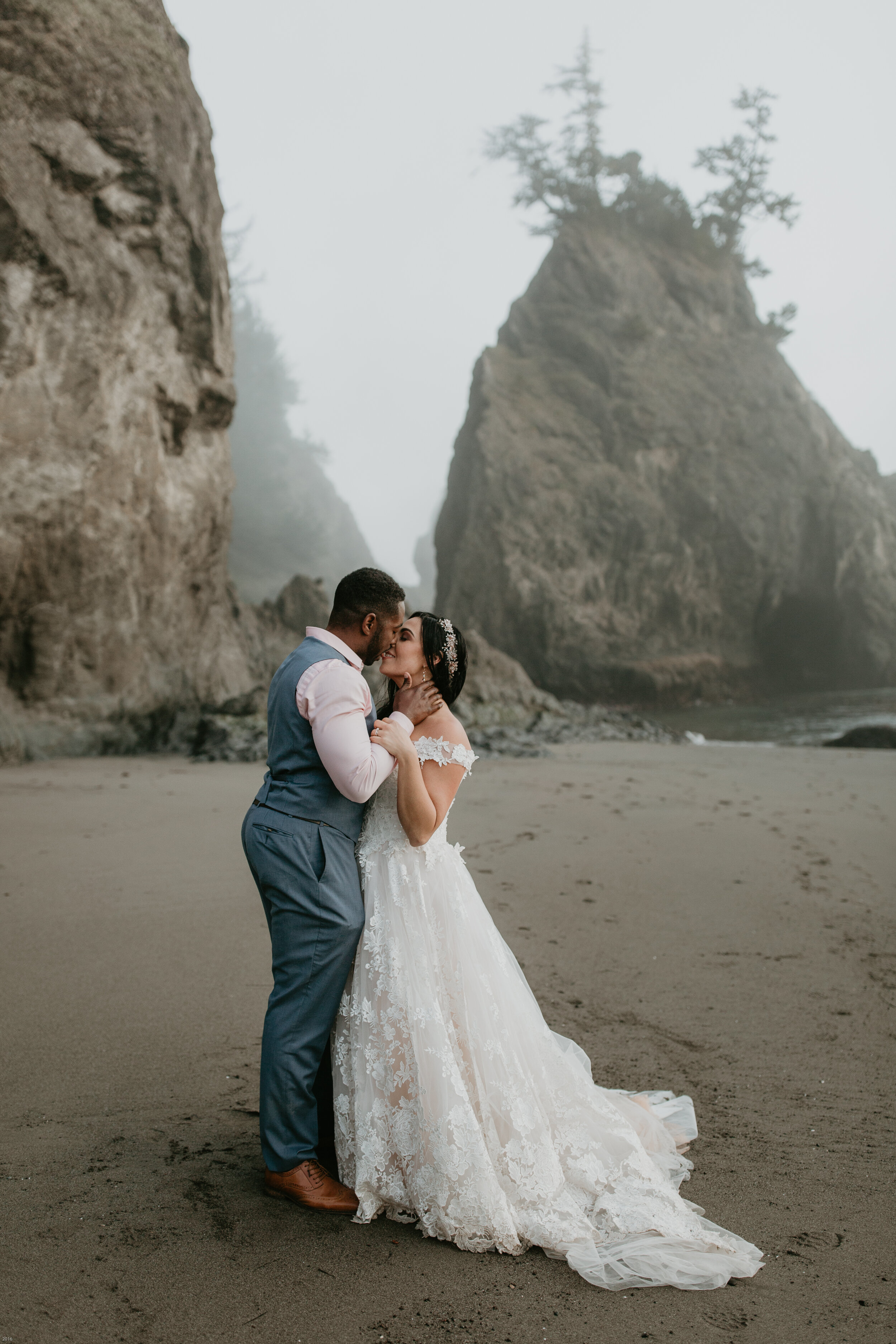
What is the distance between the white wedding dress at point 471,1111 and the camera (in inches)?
95.2

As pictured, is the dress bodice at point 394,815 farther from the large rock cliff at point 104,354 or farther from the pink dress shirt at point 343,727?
A: the large rock cliff at point 104,354

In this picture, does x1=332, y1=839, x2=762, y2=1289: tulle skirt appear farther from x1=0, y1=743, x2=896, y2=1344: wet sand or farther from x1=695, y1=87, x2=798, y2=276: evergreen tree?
x1=695, y1=87, x2=798, y2=276: evergreen tree

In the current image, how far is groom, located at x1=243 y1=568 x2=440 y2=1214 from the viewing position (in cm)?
252

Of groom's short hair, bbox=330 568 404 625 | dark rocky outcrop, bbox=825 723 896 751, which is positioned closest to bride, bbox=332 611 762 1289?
groom's short hair, bbox=330 568 404 625

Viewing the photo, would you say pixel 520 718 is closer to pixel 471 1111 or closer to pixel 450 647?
pixel 450 647

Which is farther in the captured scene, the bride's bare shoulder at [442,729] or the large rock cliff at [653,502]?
the large rock cliff at [653,502]

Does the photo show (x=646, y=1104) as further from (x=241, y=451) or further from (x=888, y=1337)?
(x=241, y=451)

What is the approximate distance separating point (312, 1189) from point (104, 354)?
39.7 feet

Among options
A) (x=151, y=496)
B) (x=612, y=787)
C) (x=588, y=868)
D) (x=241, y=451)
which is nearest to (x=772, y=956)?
(x=588, y=868)

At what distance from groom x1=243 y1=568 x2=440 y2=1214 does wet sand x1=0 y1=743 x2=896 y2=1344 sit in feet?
0.72

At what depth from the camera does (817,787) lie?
9.45 m

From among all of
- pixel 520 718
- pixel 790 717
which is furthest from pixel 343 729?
pixel 790 717

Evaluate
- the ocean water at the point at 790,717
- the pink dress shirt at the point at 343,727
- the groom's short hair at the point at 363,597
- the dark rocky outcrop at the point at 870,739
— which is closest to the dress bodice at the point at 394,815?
the pink dress shirt at the point at 343,727

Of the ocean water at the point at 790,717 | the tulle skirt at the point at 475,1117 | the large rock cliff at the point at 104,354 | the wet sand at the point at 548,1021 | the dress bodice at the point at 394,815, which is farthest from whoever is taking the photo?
the ocean water at the point at 790,717
